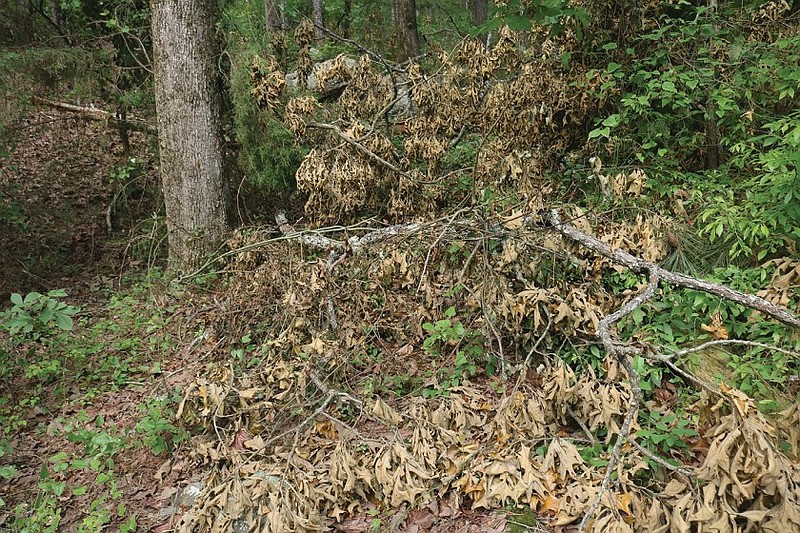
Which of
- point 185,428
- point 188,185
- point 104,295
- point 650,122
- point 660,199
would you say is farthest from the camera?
point 104,295

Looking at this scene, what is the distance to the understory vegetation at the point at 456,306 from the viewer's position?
3.29 meters

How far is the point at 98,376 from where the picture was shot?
18.1 feet

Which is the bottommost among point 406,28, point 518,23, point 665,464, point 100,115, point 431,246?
point 665,464

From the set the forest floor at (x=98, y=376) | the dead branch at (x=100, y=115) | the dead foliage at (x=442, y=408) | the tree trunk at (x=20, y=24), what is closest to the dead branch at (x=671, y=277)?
the dead foliage at (x=442, y=408)

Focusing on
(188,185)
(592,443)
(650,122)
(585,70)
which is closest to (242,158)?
(188,185)

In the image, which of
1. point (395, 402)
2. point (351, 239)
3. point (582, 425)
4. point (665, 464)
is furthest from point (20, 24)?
point (665, 464)

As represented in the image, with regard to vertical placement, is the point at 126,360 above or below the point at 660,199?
below

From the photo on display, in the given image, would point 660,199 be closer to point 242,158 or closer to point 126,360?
point 242,158

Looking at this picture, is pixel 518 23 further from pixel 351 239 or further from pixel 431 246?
pixel 351 239

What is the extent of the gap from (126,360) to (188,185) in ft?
7.08

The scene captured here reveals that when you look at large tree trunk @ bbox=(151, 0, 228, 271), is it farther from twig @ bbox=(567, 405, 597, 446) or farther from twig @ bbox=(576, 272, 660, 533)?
twig @ bbox=(576, 272, 660, 533)

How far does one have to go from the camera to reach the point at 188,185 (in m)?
6.56

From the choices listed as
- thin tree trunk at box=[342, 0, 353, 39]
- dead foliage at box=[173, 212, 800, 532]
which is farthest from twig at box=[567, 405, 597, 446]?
thin tree trunk at box=[342, 0, 353, 39]

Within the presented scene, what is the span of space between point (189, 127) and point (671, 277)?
539 centimetres
